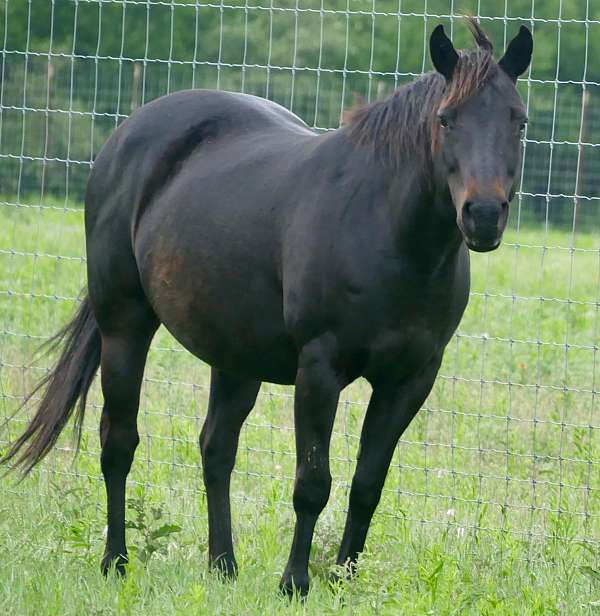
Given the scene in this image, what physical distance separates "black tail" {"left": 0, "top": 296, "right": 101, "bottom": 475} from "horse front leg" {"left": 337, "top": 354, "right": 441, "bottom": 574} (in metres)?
1.35

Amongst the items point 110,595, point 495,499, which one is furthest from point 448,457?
point 110,595

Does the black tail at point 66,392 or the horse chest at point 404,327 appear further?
the black tail at point 66,392

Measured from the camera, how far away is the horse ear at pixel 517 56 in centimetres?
355

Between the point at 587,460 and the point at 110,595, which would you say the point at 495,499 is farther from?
the point at 110,595

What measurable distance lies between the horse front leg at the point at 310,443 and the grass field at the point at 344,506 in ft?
0.40

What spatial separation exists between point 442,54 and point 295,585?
5.97 ft

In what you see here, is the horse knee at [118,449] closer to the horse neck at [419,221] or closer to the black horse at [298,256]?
the black horse at [298,256]

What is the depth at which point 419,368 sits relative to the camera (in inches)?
153

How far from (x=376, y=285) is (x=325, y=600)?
1.07 metres

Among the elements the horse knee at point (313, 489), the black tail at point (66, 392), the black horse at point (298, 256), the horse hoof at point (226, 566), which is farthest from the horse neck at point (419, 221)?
the black tail at point (66, 392)

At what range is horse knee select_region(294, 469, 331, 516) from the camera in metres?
3.89

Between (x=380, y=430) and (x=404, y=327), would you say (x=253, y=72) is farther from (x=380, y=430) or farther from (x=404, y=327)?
(x=404, y=327)

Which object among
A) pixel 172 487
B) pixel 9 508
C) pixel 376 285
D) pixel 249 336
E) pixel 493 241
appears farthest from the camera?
pixel 172 487

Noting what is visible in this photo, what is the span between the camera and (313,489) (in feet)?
12.8
